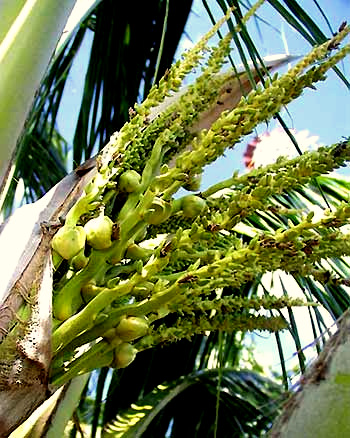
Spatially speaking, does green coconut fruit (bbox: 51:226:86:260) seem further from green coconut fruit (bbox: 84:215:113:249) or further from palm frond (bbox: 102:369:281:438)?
palm frond (bbox: 102:369:281:438)

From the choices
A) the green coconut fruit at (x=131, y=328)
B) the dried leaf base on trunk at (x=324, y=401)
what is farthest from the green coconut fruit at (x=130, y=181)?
the dried leaf base on trunk at (x=324, y=401)

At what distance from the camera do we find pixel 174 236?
2.09 feet

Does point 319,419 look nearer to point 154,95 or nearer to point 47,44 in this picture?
point 154,95

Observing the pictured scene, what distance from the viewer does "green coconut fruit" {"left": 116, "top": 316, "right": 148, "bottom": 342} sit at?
2.03 ft

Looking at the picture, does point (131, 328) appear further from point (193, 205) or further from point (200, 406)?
point (200, 406)

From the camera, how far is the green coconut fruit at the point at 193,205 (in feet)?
2.22

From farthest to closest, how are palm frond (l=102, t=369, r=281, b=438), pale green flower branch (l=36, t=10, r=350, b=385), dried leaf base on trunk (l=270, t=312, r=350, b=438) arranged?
palm frond (l=102, t=369, r=281, b=438)
pale green flower branch (l=36, t=10, r=350, b=385)
dried leaf base on trunk (l=270, t=312, r=350, b=438)

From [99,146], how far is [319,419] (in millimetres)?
1643

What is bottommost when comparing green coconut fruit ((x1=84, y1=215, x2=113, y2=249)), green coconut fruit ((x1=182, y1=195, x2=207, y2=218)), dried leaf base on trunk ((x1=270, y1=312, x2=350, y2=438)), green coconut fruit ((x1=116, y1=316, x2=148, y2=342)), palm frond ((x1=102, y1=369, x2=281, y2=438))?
palm frond ((x1=102, y1=369, x2=281, y2=438))

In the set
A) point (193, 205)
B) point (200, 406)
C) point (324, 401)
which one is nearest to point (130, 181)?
point (193, 205)

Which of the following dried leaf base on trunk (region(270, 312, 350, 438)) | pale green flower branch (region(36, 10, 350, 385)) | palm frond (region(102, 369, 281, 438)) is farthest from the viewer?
palm frond (region(102, 369, 281, 438))

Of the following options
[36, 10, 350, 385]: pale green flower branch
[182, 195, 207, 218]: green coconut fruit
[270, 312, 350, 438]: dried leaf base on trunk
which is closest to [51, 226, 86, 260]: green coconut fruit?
[36, 10, 350, 385]: pale green flower branch

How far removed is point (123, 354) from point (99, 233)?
12cm

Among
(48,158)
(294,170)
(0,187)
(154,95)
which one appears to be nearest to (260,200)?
(294,170)
